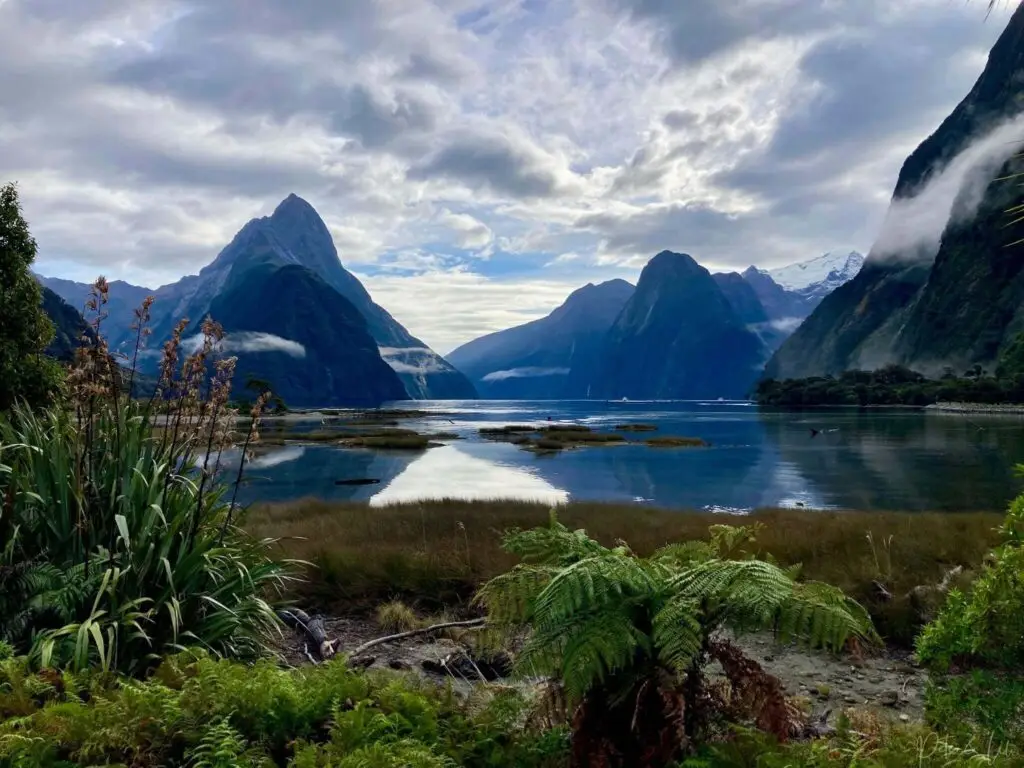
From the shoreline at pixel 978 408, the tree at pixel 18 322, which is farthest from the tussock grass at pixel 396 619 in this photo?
the shoreline at pixel 978 408

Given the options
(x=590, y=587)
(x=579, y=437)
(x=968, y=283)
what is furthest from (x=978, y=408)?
(x=590, y=587)

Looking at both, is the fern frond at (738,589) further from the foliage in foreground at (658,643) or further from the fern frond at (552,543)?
the fern frond at (552,543)

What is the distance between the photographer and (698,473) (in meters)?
36.2

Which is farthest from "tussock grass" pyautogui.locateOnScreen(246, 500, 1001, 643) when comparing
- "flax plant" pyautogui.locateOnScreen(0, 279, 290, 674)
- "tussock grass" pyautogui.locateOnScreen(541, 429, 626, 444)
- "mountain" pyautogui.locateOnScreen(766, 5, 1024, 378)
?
"mountain" pyautogui.locateOnScreen(766, 5, 1024, 378)

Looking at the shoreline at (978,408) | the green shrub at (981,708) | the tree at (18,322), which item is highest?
the tree at (18,322)

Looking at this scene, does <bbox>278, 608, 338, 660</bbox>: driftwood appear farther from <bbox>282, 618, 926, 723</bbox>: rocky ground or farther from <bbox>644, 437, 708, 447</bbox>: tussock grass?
<bbox>644, 437, 708, 447</bbox>: tussock grass

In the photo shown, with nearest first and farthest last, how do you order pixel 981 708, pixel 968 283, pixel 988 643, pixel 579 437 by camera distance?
pixel 981 708
pixel 988 643
pixel 579 437
pixel 968 283

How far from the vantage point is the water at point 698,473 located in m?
26.0

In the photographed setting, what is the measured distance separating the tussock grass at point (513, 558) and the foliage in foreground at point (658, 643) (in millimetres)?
4417

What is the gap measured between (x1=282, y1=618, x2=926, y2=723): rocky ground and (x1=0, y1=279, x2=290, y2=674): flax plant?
119 cm

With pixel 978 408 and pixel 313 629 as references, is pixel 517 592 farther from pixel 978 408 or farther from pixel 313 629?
pixel 978 408

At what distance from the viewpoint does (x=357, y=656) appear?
611cm

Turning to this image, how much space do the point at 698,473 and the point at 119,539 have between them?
3383 cm

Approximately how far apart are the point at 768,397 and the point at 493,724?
165 meters
